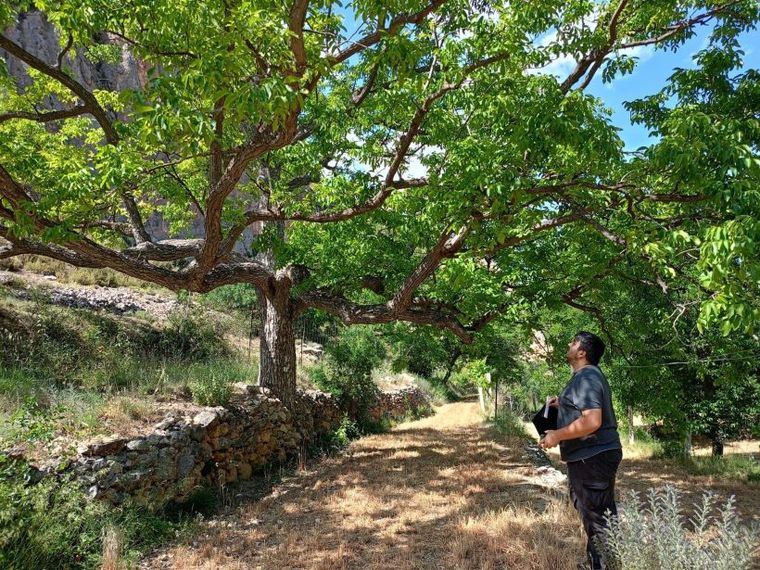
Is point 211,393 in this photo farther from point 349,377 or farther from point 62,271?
point 62,271

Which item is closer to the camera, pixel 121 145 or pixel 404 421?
pixel 121 145

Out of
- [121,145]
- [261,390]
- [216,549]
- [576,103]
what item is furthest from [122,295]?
[576,103]

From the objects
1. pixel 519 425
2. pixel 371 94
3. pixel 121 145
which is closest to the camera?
pixel 121 145

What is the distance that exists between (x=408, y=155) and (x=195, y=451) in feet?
19.2

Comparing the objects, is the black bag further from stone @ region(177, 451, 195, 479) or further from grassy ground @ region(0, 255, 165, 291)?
grassy ground @ region(0, 255, 165, 291)

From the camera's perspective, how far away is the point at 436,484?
7.43 meters

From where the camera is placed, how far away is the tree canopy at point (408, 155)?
3707mm

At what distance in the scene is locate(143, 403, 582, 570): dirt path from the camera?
Answer: 14.3 feet

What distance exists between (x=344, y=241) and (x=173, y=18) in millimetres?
4605

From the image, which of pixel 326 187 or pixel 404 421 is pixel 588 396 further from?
pixel 404 421

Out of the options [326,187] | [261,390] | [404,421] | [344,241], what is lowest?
[404,421]

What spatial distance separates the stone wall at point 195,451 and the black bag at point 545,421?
4.74 metres

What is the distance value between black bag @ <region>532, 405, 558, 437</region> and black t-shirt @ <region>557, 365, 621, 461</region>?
18cm

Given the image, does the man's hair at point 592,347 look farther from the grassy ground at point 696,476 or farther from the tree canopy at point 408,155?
the grassy ground at point 696,476
